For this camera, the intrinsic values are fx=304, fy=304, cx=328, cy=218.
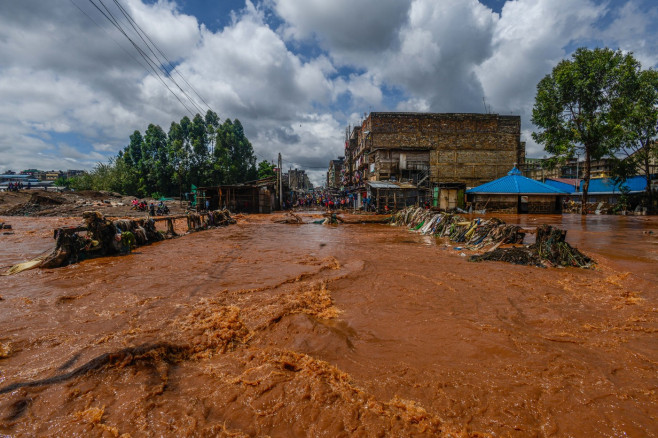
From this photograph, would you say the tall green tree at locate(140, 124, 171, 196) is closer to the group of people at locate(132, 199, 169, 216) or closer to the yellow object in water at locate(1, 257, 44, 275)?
the group of people at locate(132, 199, 169, 216)

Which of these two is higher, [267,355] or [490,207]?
[490,207]

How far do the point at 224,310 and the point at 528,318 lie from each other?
4564 millimetres

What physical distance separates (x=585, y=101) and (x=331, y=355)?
31.1 metres

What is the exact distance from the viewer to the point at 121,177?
150 ft

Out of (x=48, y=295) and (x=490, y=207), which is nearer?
(x=48, y=295)

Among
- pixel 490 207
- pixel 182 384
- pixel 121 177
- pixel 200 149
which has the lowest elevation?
pixel 182 384

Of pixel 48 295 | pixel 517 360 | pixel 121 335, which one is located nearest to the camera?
pixel 517 360

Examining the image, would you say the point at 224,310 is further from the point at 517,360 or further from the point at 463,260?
the point at 463,260

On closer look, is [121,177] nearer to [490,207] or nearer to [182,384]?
[490,207]

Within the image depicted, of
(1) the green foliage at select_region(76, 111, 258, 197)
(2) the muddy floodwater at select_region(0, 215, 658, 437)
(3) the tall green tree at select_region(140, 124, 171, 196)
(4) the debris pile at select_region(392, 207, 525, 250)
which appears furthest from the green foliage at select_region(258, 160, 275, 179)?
(2) the muddy floodwater at select_region(0, 215, 658, 437)

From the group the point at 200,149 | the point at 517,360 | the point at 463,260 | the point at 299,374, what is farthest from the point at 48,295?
the point at 200,149

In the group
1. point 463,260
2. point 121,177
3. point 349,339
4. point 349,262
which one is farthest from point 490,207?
point 121,177

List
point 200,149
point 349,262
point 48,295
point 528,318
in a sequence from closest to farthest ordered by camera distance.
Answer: point 528,318, point 48,295, point 349,262, point 200,149

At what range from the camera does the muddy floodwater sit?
247cm
